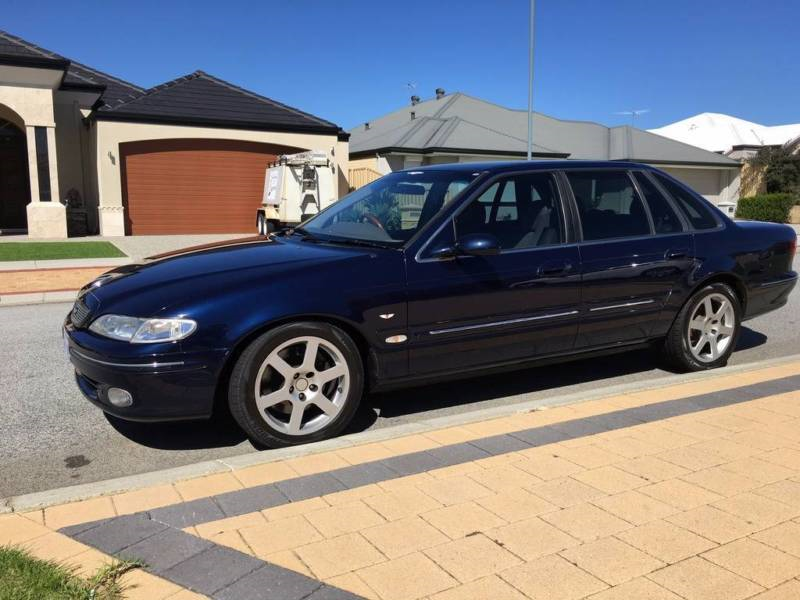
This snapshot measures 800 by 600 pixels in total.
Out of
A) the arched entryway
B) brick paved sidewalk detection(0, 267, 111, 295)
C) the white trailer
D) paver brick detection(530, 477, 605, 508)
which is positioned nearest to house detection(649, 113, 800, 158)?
the white trailer

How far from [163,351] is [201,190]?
1953cm

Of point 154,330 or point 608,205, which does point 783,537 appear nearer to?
point 608,205

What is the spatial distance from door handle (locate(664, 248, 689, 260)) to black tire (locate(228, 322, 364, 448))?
258 centimetres

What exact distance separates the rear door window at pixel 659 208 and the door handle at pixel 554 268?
1.03 meters

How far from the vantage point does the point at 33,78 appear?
18844mm

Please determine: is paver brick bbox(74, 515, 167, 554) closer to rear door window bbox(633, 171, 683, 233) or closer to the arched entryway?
rear door window bbox(633, 171, 683, 233)

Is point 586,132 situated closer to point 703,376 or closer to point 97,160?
point 97,160

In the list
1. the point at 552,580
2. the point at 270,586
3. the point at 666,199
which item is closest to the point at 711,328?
the point at 666,199

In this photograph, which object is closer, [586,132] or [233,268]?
[233,268]

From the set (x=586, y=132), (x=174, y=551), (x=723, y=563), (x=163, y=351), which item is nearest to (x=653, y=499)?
(x=723, y=563)

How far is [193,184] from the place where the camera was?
2197cm

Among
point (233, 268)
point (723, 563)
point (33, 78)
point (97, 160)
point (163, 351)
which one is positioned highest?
point (33, 78)

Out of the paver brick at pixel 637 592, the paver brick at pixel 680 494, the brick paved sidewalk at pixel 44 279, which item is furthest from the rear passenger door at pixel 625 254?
the brick paved sidewalk at pixel 44 279

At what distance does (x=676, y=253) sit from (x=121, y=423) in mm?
→ 4114
